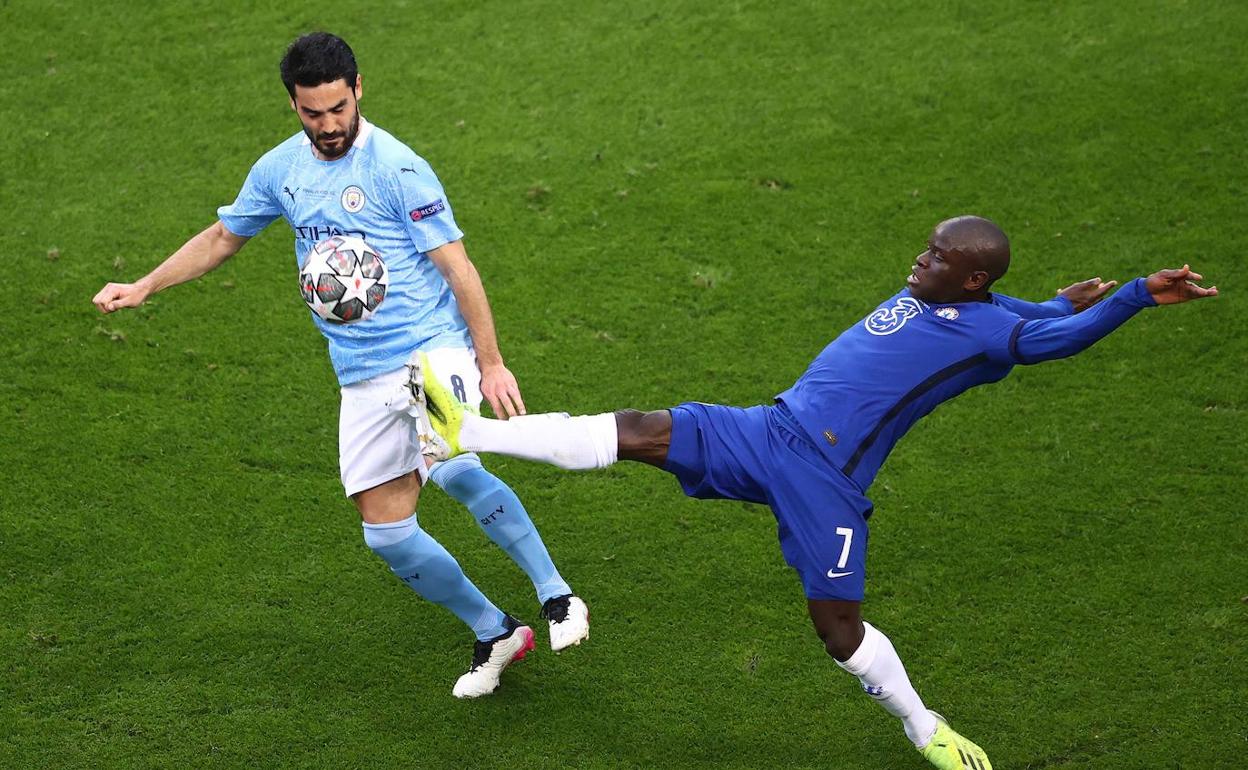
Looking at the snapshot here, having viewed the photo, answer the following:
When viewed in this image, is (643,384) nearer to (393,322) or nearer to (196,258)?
(393,322)

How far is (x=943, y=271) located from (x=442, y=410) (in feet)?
4.93

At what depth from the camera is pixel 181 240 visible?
631 cm

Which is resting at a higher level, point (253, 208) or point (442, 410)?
point (253, 208)

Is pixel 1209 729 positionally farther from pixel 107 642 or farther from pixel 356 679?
pixel 107 642

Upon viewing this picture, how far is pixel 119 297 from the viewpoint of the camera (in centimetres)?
416

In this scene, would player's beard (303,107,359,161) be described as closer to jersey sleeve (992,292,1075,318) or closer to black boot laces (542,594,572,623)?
black boot laces (542,594,572,623)

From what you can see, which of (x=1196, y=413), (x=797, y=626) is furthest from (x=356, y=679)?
(x=1196, y=413)

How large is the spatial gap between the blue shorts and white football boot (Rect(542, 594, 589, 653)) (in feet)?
1.94

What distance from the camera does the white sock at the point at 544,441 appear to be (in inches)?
149

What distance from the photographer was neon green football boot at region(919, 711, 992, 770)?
396 cm

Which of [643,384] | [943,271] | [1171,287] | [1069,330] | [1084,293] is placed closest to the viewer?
[1171,287]

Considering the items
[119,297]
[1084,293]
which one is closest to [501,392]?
[119,297]

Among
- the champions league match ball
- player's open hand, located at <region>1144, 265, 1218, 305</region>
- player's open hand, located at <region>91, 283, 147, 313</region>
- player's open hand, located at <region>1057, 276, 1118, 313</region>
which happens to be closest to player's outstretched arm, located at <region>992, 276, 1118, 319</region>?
player's open hand, located at <region>1057, 276, 1118, 313</region>

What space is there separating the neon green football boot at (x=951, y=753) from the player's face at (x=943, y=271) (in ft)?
4.19
